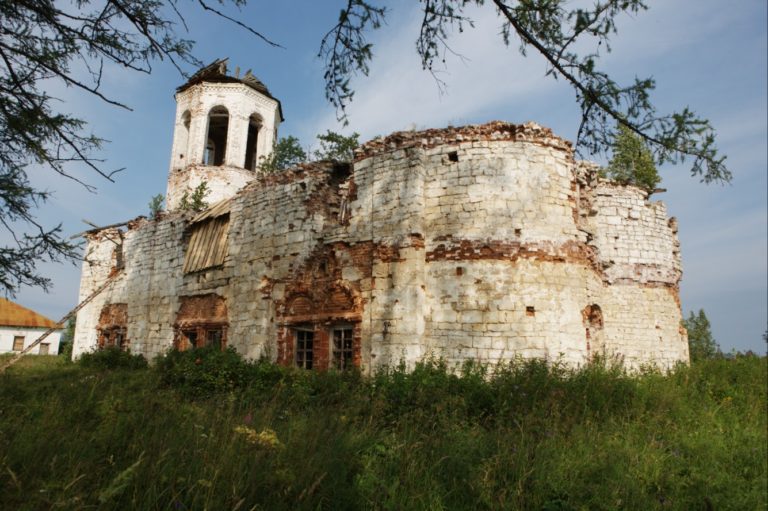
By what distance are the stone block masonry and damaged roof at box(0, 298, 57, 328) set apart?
33066 millimetres

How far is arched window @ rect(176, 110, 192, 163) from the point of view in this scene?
2542 cm

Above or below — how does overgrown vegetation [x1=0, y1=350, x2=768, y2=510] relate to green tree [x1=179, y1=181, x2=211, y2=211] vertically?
below

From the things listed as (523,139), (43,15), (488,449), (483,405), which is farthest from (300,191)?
(488,449)

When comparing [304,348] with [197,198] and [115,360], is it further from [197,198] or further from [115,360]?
[197,198]

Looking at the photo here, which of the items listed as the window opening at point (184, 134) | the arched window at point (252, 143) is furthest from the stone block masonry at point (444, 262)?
the arched window at point (252, 143)

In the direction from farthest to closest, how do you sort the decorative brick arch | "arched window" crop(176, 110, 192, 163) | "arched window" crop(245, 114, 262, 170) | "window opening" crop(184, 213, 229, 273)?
"arched window" crop(245, 114, 262, 170)
"arched window" crop(176, 110, 192, 163)
the decorative brick arch
"window opening" crop(184, 213, 229, 273)

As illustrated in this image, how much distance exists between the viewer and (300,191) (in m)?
12.2

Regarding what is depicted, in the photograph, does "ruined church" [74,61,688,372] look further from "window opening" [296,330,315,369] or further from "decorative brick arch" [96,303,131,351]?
"decorative brick arch" [96,303,131,351]

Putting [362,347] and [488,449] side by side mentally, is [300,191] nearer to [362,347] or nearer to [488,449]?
[362,347]

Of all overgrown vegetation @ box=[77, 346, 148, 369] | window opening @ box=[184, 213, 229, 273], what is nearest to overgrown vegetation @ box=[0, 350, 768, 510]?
window opening @ box=[184, 213, 229, 273]

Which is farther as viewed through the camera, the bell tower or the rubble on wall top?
the bell tower

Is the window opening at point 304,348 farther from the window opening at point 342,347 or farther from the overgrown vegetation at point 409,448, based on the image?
A: the overgrown vegetation at point 409,448

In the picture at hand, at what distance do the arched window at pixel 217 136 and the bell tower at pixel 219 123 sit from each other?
0.06 m

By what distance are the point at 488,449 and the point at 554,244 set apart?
5.85m
